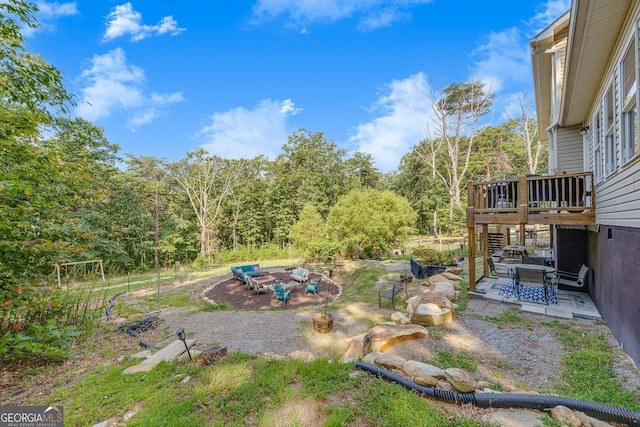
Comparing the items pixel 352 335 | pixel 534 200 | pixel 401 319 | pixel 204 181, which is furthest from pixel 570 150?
pixel 204 181

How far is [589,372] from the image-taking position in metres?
3.10

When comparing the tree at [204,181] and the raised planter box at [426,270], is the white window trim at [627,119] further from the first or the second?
the tree at [204,181]

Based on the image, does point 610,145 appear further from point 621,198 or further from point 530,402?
point 530,402

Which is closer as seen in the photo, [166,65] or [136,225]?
[166,65]

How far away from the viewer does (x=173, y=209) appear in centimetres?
2223

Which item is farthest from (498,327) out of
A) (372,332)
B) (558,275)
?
(558,275)

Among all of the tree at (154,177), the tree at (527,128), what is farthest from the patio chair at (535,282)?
the tree at (154,177)

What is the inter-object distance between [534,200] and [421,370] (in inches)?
197

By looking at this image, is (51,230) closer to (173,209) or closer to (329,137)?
(173,209)

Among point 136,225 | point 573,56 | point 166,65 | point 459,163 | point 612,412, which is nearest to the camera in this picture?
point 612,412

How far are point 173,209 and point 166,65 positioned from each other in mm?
12736

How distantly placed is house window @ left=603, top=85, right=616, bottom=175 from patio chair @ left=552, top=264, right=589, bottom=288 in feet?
7.47

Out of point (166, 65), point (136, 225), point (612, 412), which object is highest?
point (166, 65)

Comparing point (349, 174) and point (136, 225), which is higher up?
point (349, 174)
